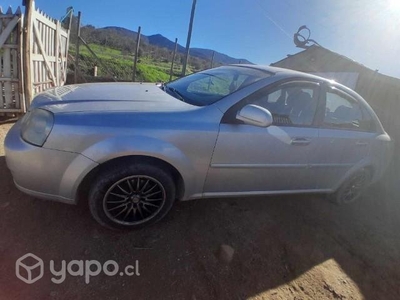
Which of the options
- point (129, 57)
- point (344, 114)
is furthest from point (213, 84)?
point (129, 57)

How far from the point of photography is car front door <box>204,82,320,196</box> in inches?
90.8

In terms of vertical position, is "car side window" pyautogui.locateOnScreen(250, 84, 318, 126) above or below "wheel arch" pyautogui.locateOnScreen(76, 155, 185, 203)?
above

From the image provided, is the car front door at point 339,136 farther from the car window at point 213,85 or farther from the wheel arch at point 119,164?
the wheel arch at point 119,164

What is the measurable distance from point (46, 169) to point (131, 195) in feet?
2.19

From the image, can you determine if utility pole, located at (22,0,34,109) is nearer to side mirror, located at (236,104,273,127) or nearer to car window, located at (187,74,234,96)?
car window, located at (187,74,234,96)

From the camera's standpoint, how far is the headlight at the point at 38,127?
190cm

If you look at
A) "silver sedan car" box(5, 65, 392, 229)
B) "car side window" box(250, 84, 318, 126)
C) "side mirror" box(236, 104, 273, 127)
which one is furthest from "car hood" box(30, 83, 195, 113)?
"car side window" box(250, 84, 318, 126)

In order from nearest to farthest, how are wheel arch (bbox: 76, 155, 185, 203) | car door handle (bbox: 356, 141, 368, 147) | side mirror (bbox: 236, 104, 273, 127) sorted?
1. wheel arch (bbox: 76, 155, 185, 203)
2. side mirror (bbox: 236, 104, 273, 127)
3. car door handle (bbox: 356, 141, 368, 147)

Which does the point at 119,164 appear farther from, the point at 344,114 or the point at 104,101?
the point at 344,114

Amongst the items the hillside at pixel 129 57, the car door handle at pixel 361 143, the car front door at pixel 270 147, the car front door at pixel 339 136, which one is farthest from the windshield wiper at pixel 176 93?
the hillside at pixel 129 57

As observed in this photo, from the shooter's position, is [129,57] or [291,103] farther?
[129,57]

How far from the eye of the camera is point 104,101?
2178 mm

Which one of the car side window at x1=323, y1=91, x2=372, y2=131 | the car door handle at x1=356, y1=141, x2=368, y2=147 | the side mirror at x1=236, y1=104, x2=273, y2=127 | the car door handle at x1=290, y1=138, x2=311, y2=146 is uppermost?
the car side window at x1=323, y1=91, x2=372, y2=131

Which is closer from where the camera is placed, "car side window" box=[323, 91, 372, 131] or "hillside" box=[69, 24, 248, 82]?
"car side window" box=[323, 91, 372, 131]
